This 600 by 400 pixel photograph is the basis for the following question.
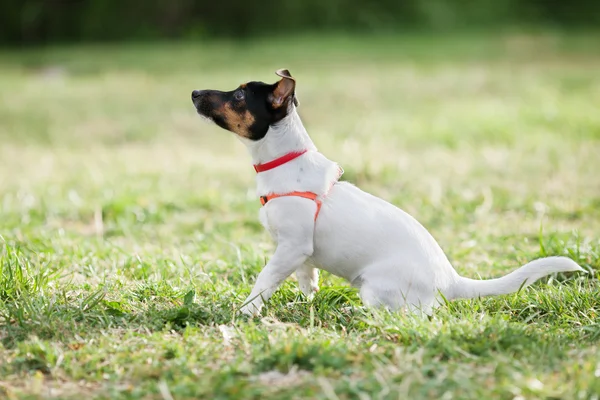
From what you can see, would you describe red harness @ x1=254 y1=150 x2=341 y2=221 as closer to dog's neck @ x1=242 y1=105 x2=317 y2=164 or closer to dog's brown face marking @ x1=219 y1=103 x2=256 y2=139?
dog's neck @ x1=242 y1=105 x2=317 y2=164

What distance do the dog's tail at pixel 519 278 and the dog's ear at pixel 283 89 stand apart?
1.08 m

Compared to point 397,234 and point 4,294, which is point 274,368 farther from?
point 4,294

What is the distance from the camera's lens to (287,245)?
3.35 metres

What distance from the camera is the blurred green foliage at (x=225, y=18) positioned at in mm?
17125

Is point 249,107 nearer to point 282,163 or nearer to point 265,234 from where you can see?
point 282,163

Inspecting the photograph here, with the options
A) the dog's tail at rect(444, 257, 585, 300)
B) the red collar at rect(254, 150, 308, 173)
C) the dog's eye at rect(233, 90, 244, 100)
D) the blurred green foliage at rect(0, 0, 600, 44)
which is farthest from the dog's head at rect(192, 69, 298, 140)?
the blurred green foliage at rect(0, 0, 600, 44)

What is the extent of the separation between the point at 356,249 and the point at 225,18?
581 inches

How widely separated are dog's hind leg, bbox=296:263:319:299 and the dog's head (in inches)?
24.9

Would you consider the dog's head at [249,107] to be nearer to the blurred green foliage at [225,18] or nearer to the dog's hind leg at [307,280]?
the dog's hind leg at [307,280]

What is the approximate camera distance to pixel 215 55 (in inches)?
571

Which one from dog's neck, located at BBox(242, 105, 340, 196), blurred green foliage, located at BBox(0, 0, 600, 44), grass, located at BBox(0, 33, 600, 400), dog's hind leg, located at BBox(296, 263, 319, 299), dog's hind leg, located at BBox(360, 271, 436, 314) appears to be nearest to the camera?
grass, located at BBox(0, 33, 600, 400)

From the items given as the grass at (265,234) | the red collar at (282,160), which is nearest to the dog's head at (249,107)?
the red collar at (282,160)

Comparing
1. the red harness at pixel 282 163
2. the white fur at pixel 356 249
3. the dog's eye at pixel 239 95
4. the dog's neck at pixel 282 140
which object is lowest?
the white fur at pixel 356 249

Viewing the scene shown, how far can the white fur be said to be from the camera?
3342mm
